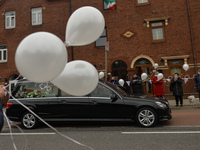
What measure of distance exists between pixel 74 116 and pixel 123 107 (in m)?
1.66

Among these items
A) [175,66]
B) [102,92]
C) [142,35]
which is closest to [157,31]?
[142,35]

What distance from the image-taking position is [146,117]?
18.6 ft

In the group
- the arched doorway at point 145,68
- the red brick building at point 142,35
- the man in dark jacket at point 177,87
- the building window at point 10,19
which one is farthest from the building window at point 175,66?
the building window at point 10,19

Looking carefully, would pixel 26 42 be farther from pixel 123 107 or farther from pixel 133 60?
pixel 133 60

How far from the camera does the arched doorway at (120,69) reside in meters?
14.5

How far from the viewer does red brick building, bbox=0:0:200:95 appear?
13742 mm

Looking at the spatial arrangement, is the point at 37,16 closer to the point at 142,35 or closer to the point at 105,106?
the point at 142,35

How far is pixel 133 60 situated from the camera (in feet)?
47.0

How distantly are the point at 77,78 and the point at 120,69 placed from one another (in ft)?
41.6

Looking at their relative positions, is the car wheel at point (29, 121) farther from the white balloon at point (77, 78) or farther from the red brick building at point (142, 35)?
the red brick building at point (142, 35)

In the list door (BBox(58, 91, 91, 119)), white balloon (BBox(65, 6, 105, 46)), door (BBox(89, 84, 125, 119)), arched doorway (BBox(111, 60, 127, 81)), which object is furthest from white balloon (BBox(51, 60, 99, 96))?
arched doorway (BBox(111, 60, 127, 81))

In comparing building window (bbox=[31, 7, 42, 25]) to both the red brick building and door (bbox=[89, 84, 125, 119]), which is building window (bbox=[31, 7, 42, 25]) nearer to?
the red brick building

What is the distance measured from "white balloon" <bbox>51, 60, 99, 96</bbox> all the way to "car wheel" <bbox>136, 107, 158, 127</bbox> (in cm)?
395

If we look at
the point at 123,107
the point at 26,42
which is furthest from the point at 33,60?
the point at 123,107
